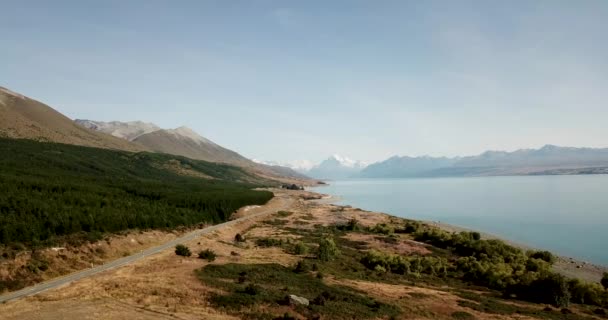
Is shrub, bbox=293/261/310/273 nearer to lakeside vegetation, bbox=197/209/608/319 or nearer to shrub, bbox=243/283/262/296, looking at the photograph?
lakeside vegetation, bbox=197/209/608/319

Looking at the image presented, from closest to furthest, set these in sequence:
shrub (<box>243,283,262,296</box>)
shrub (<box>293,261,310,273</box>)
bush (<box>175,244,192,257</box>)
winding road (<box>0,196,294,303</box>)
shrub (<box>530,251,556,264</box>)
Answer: winding road (<box>0,196,294,303</box>), shrub (<box>243,283,262,296</box>), shrub (<box>293,261,310,273</box>), bush (<box>175,244,192,257</box>), shrub (<box>530,251,556,264</box>)

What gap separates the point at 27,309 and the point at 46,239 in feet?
74.9

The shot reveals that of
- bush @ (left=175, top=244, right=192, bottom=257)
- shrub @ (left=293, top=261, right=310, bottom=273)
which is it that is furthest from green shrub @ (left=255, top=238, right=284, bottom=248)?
shrub @ (left=293, top=261, right=310, bottom=273)

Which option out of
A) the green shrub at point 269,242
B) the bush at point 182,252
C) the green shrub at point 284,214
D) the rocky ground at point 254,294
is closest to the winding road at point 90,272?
the rocky ground at point 254,294

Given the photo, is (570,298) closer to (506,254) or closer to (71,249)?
(506,254)

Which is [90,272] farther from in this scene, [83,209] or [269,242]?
[269,242]

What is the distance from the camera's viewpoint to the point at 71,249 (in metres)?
54.1

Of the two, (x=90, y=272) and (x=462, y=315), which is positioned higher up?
(x=90, y=272)

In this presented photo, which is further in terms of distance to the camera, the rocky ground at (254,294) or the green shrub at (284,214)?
the green shrub at (284,214)

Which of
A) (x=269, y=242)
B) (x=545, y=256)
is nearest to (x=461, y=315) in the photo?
(x=269, y=242)

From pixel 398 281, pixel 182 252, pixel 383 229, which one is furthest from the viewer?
pixel 383 229

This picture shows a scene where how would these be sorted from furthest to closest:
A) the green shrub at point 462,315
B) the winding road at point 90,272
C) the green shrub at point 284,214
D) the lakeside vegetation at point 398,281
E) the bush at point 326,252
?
the green shrub at point 284,214 → the bush at point 326,252 → the green shrub at point 462,315 → the winding road at point 90,272 → the lakeside vegetation at point 398,281

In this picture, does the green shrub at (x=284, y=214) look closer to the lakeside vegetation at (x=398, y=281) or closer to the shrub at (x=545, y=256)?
the lakeside vegetation at (x=398, y=281)

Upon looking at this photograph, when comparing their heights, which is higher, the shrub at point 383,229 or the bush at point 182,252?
the bush at point 182,252
